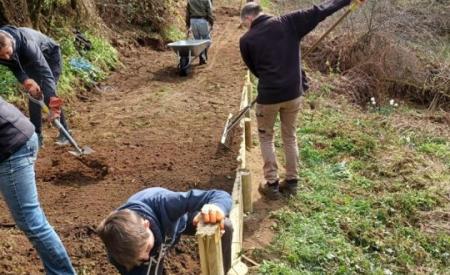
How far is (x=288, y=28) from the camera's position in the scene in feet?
15.1

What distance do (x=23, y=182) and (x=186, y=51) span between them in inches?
259

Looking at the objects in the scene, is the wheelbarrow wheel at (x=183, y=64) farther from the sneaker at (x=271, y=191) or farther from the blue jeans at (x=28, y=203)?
the blue jeans at (x=28, y=203)

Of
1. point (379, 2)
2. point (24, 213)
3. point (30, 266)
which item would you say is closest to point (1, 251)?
point (30, 266)

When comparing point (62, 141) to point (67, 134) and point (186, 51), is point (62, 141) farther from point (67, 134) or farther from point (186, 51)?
point (186, 51)

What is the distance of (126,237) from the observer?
7.42 ft

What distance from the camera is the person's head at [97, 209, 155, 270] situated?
2.27 meters

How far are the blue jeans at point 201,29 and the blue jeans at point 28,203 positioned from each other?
784cm

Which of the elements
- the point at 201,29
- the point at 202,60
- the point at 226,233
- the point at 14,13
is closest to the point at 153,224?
the point at 226,233

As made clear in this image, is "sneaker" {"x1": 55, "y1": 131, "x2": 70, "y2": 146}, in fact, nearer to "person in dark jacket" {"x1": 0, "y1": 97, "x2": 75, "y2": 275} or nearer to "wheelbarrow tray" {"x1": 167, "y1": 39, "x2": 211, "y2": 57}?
"person in dark jacket" {"x1": 0, "y1": 97, "x2": 75, "y2": 275}

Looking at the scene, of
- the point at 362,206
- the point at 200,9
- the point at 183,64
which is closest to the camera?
the point at 362,206

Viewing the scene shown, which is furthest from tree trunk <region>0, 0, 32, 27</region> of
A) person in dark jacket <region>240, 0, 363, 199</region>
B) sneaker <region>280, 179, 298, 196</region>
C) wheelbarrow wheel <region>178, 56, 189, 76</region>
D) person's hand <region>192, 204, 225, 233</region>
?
person's hand <region>192, 204, 225, 233</region>

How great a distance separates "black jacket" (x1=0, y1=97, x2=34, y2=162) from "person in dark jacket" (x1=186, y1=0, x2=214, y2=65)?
25.7 feet

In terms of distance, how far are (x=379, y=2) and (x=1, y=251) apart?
10471 millimetres

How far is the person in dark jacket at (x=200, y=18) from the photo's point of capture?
10.6m
